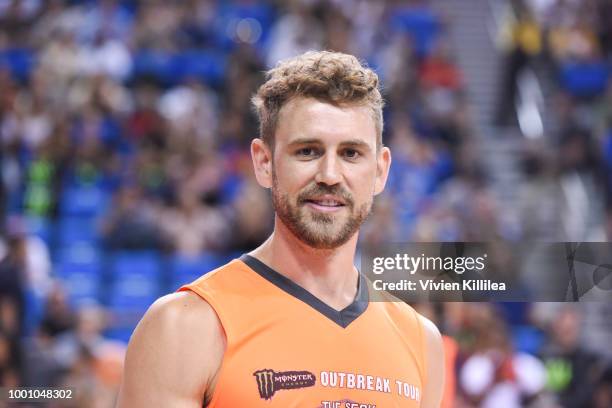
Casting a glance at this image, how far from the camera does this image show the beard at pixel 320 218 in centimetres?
287

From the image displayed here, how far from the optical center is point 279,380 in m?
2.78

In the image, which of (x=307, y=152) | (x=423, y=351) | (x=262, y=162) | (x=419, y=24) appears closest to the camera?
(x=307, y=152)

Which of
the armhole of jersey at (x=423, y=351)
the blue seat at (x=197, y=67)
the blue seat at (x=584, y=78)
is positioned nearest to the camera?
the armhole of jersey at (x=423, y=351)

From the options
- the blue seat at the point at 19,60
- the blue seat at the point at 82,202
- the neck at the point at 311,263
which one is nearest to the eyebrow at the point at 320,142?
the neck at the point at 311,263

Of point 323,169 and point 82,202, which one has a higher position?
point 82,202

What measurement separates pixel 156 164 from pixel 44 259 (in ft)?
5.23

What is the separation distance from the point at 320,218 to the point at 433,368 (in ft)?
2.25

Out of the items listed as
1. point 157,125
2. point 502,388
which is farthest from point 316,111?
point 157,125

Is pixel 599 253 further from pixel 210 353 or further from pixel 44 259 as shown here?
pixel 44 259

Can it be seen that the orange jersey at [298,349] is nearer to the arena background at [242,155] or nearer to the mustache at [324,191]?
the mustache at [324,191]

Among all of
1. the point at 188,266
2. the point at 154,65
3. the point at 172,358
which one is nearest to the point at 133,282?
the point at 188,266

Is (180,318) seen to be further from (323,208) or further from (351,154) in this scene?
(351,154)

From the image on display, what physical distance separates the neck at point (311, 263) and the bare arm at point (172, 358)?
0.35 m

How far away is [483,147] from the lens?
44.3 ft
